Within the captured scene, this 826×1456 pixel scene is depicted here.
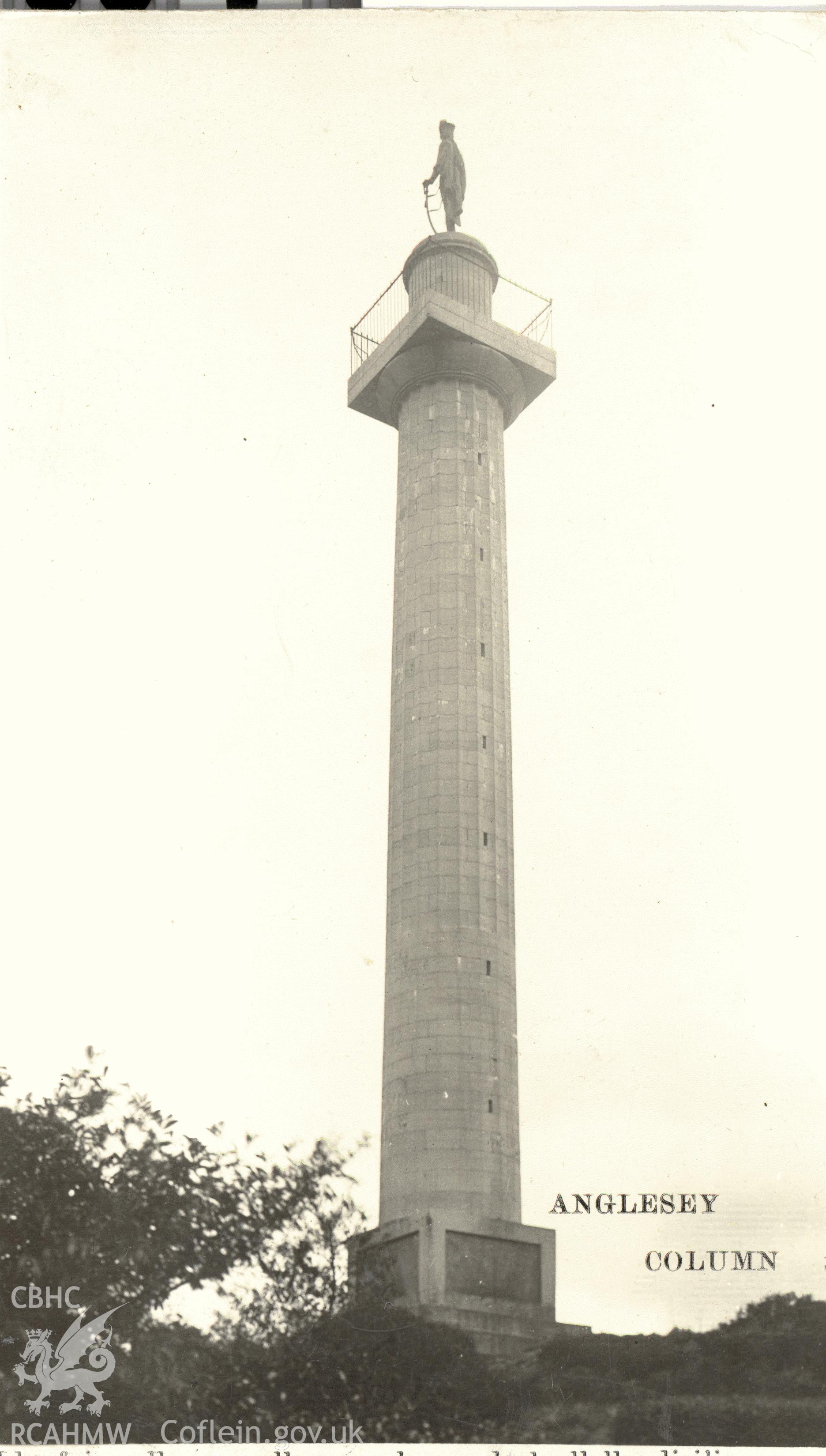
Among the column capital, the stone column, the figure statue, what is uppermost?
the figure statue

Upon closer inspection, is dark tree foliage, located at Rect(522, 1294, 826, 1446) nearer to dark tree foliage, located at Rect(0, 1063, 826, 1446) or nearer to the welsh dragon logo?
dark tree foliage, located at Rect(0, 1063, 826, 1446)

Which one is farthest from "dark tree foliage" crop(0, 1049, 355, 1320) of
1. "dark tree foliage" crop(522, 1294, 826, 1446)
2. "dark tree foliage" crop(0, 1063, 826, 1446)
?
"dark tree foliage" crop(522, 1294, 826, 1446)

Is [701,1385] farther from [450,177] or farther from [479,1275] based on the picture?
[450,177]

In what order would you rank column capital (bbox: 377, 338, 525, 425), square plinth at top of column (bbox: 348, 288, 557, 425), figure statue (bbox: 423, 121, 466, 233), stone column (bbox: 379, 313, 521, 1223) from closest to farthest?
stone column (bbox: 379, 313, 521, 1223), figure statue (bbox: 423, 121, 466, 233), square plinth at top of column (bbox: 348, 288, 557, 425), column capital (bbox: 377, 338, 525, 425)

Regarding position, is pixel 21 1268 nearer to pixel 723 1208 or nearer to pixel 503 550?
pixel 723 1208

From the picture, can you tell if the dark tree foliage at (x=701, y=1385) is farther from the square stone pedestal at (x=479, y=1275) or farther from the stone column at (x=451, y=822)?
the stone column at (x=451, y=822)

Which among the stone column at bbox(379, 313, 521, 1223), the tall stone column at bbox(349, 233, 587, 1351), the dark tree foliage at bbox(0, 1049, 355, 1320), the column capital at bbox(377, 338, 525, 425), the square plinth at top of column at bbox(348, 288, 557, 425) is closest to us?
the dark tree foliage at bbox(0, 1049, 355, 1320)
